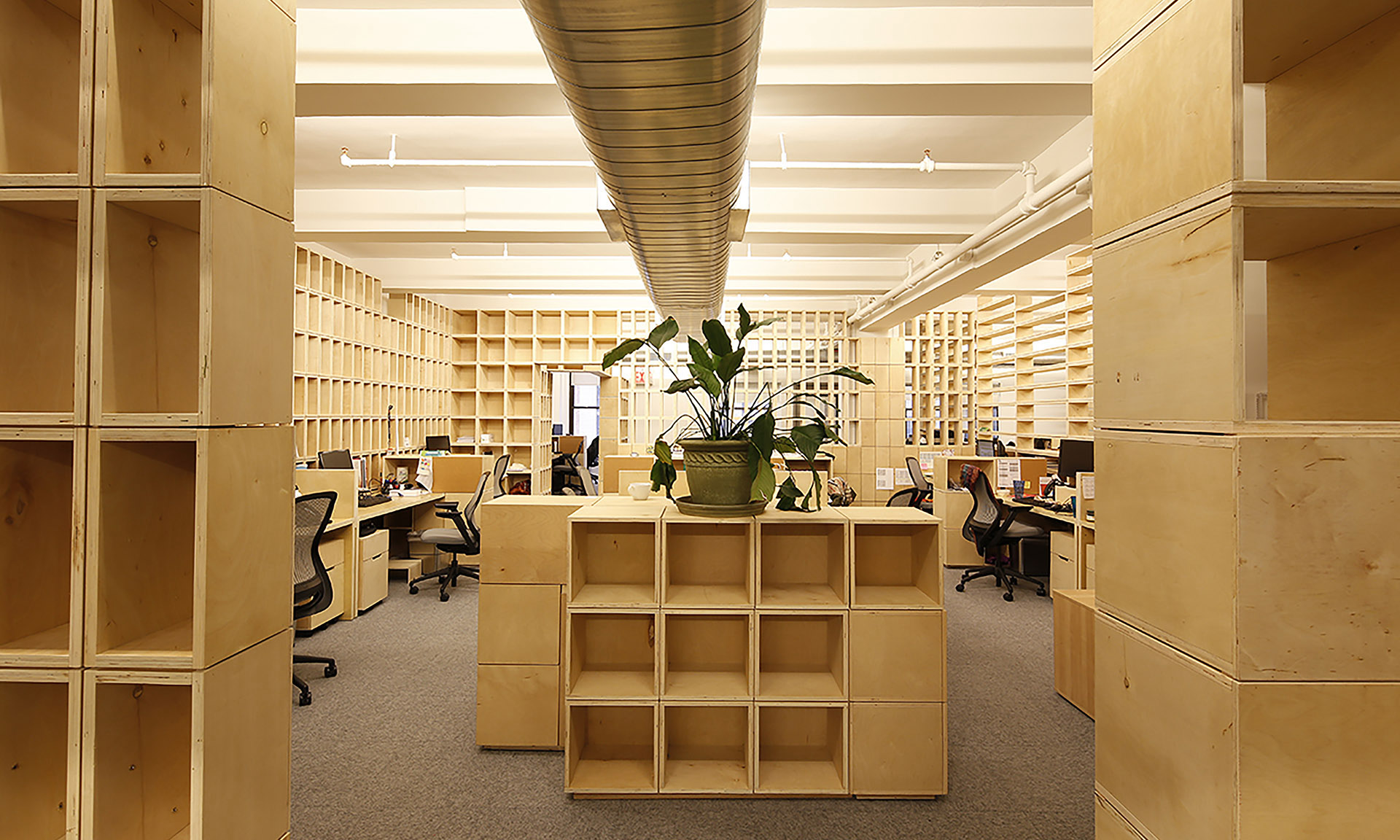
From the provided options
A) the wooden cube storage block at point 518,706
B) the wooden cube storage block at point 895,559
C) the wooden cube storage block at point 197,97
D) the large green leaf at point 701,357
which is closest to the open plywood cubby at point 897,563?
the wooden cube storage block at point 895,559

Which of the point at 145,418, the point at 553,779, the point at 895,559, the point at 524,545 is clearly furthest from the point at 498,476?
the point at 145,418

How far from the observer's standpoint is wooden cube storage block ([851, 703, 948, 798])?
277 centimetres

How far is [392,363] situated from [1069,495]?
7.32 metres

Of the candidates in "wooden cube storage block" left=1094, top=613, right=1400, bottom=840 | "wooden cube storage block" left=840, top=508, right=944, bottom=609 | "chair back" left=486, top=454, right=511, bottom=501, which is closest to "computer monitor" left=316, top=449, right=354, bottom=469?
"chair back" left=486, top=454, right=511, bottom=501

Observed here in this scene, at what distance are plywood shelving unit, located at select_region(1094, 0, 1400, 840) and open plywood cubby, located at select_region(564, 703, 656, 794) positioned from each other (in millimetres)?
1876

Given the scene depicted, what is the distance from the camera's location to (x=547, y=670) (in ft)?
10.3

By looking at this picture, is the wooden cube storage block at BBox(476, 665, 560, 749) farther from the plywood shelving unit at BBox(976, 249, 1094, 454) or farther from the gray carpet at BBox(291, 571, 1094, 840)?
the plywood shelving unit at BBox(976, 249, 1094, 454)

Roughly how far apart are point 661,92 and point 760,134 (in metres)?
2.38

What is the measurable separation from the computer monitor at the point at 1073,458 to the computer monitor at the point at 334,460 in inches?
254

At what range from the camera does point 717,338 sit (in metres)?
2.78

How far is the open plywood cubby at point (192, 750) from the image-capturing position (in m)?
1.24

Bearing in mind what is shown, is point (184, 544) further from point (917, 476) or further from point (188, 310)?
point (917, 476)

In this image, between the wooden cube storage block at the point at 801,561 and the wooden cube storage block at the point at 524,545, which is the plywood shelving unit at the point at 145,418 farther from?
the wooden cube storage block at the point at 801,561

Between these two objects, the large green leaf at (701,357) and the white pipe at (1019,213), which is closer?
the large green leaf at (701,357)
